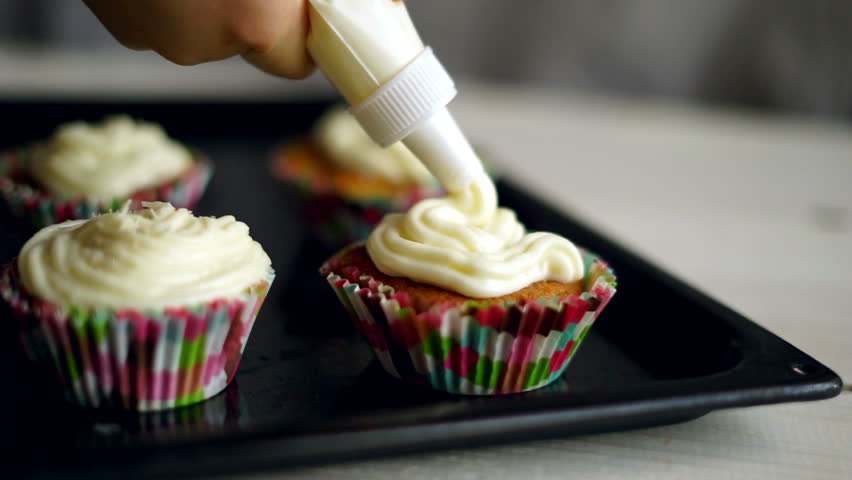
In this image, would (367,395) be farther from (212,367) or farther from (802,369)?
(802,369)

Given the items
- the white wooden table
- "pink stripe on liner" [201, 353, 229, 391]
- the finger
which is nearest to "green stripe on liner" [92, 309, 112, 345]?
"pink stripe on liner" [201, 353, 229, 391]

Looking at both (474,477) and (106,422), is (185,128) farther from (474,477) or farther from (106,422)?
(474,477)

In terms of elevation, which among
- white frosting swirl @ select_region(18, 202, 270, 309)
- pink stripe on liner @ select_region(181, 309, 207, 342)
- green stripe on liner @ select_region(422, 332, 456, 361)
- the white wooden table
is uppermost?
white frosting swirl @ select_region(18, 202, 270, 309)

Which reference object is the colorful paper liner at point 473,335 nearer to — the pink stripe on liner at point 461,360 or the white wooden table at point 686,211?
the pink stripe on liner at point 461,360

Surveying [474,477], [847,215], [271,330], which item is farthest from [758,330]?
[847,215]

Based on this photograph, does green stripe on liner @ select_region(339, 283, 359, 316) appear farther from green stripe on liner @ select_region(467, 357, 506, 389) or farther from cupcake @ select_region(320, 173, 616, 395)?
green stripe on liner @ select_region(467, 357, 506, 389)

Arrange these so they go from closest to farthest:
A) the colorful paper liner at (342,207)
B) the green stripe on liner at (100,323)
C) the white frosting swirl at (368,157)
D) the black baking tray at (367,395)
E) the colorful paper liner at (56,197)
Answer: the black baking tray at (367,395)
the green stripe on liner at (100,323)
the colorful paper liner at (56,197)
the colorful paper liner at (342,207)
the white frosting swirl at (368,157)

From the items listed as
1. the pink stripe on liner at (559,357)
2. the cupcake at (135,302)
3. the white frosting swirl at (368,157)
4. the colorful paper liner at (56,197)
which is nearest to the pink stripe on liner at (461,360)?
the pink stripe on liner at (559,357)
